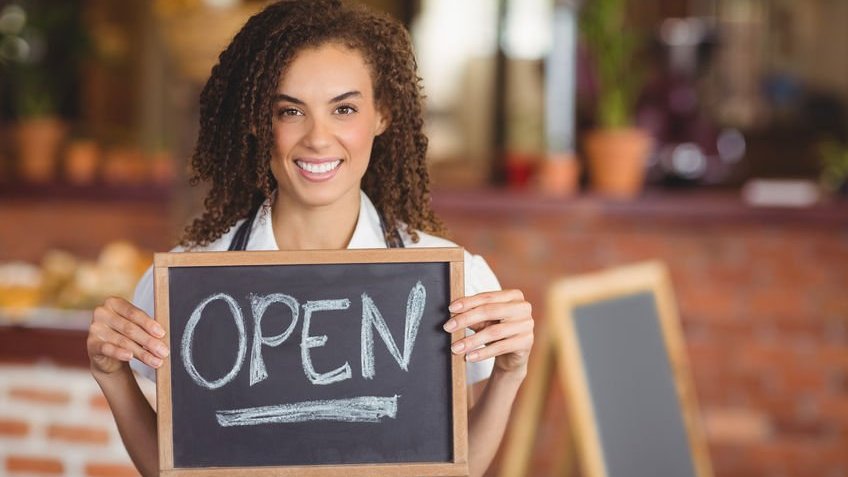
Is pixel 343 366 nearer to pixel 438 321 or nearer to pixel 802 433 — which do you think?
pixel 438 321

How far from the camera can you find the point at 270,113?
1.34 m

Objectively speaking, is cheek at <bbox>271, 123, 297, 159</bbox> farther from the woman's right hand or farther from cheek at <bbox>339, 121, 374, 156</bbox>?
the woman's right hand

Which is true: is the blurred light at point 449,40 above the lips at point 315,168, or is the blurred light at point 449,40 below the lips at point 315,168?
above

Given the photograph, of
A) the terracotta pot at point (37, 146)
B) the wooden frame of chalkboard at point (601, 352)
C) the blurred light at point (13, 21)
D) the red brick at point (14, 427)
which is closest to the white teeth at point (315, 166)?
the wooden frame of chalkboard at point (601, 352)

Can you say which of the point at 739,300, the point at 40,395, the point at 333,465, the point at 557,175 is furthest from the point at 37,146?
the point at 333,465

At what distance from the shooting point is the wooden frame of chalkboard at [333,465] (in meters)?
1.31

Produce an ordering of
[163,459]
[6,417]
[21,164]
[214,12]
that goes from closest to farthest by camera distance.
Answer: [163,459] → [214,12] → [6,417] → [21,164]

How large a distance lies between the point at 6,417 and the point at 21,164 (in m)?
1.92

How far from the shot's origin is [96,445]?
2.87 meters

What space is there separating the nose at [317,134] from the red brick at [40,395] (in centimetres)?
184

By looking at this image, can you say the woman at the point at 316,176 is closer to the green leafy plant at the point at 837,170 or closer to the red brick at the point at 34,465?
the red brick at the point at 34,465

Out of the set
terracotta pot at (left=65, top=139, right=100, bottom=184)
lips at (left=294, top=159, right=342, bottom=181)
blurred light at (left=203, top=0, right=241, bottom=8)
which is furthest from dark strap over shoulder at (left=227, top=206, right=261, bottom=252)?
terracotta pot at (left=65, top=139, right=100, bottom=184)

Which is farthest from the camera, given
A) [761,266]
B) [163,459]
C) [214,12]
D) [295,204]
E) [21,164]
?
[21,164]

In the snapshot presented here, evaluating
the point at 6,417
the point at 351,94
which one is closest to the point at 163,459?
the point at 351,94
